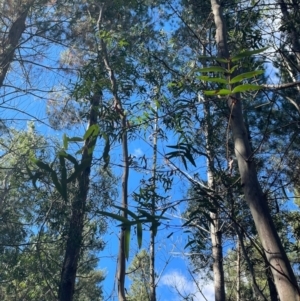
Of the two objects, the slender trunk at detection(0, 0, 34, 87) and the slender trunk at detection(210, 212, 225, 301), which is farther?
the slender trunk at detection(0, 0, 34, 87)

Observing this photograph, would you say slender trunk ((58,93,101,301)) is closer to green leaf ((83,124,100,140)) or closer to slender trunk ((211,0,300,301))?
slender trunk ((211,0,300,301))

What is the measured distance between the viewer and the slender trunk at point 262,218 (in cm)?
148

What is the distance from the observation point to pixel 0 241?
8.90 m

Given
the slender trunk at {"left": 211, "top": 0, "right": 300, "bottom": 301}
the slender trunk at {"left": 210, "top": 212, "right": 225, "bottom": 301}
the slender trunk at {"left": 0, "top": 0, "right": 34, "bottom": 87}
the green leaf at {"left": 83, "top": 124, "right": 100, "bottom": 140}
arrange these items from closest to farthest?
the slender trunk at {"left": 211, "top": 0, "right": 300, "bottom": 301} → the green leaf at {"left": 83, "top": 124, "right": 100, "bottom": 140} → the slender trunk at {"left": 210, "top": 212, "right": 225, "bottom": 301} → the slender trunk at {"left": 0, "top": 0, "right": 34, "bottom": 87}

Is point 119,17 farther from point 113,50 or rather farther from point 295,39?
point 295,39

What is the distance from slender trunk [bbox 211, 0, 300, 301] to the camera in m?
1.48

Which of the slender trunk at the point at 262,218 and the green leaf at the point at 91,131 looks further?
the green leaf at the point at 91,131

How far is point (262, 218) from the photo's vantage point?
65.2 inches

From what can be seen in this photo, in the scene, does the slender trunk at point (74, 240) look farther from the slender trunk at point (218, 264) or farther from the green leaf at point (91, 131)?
the green leaf at point (91, 131)

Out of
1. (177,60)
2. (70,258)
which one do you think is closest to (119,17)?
(177,60)

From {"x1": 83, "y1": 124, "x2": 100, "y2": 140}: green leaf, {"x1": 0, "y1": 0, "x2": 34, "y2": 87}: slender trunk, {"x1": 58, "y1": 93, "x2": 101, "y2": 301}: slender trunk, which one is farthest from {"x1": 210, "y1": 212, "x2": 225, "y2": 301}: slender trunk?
{"x1": 83, "y1": 124, "x2": 100, "y2": 140}: green leaf

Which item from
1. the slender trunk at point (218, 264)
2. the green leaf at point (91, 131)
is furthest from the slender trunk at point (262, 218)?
the slender trunk at point (218, 264)

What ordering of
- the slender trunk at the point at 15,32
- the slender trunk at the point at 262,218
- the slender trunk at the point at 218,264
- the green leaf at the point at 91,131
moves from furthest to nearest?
1. the slender trunk at the point at 15,32
2. the slender trunk at the point at 218,264
3. the green leaf at the point at 91,131
4. the slender trunk at the point at 262,218

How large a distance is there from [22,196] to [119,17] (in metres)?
3.60
